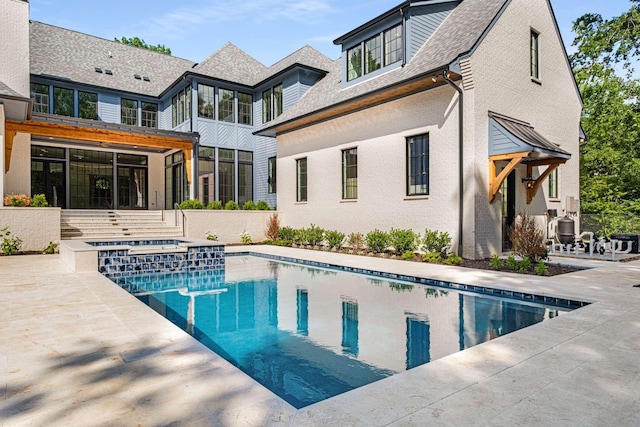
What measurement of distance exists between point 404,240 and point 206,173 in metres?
11.3

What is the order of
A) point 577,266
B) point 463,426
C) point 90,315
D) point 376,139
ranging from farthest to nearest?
point 376,139 < point 577,266 < point 90,315 < point 463,426

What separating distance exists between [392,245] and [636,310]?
6.80m

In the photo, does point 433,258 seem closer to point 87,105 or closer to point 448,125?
point 448,125

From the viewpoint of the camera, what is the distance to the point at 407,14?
12219mm

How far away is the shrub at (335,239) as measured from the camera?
1377 cm

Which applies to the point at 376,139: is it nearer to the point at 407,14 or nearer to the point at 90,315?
the point at 407,14

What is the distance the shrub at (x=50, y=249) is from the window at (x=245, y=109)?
10108 mm

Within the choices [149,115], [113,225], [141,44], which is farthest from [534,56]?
Result: [141,44]

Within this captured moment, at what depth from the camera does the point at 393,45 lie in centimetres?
1290

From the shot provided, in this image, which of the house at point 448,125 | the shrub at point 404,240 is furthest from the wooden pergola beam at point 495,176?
the shrub at point 404,240

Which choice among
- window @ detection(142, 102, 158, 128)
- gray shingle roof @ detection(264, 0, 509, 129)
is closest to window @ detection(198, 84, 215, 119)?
window @ detection(142, 102, 158, 128)

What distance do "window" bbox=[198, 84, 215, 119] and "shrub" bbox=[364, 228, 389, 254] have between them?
10.6 metres

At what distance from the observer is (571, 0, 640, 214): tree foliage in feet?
61.5

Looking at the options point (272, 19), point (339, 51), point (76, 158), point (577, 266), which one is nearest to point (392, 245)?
point (577, 266)
